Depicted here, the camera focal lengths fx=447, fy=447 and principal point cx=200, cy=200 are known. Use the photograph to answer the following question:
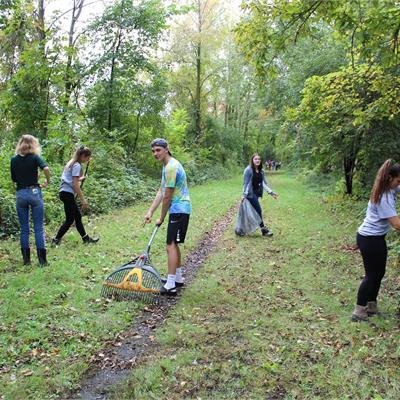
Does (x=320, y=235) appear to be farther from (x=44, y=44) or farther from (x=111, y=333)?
(x=44, y=44)

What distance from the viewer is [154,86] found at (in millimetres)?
22234

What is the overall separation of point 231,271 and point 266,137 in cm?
5459

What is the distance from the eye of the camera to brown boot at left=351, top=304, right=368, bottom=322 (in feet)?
18.5

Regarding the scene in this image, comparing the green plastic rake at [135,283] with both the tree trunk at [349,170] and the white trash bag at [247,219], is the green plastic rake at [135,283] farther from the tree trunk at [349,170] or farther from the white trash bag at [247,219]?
the tree trunk at [349,170]

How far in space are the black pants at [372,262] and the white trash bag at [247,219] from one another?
548 cm

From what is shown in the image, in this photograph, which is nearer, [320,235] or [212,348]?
[212,348]

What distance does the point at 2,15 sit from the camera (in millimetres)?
8180

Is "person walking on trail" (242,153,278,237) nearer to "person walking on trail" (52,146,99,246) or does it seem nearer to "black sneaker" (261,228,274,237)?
"black sneaker" (261,228,274,237)

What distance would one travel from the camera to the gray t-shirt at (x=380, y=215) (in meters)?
5.32

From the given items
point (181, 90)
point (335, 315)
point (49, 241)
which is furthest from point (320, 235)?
point (181, 90)

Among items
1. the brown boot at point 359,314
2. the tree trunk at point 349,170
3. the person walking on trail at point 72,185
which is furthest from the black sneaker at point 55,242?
the tree trunk at point 349,170

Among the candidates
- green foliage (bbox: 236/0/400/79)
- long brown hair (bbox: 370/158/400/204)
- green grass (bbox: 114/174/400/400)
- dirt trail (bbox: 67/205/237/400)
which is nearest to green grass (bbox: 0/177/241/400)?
dirt trail (bbox: 67/205/237/400)

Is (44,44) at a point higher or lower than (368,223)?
higher

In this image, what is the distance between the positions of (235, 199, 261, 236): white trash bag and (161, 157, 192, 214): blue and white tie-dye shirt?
468cm
